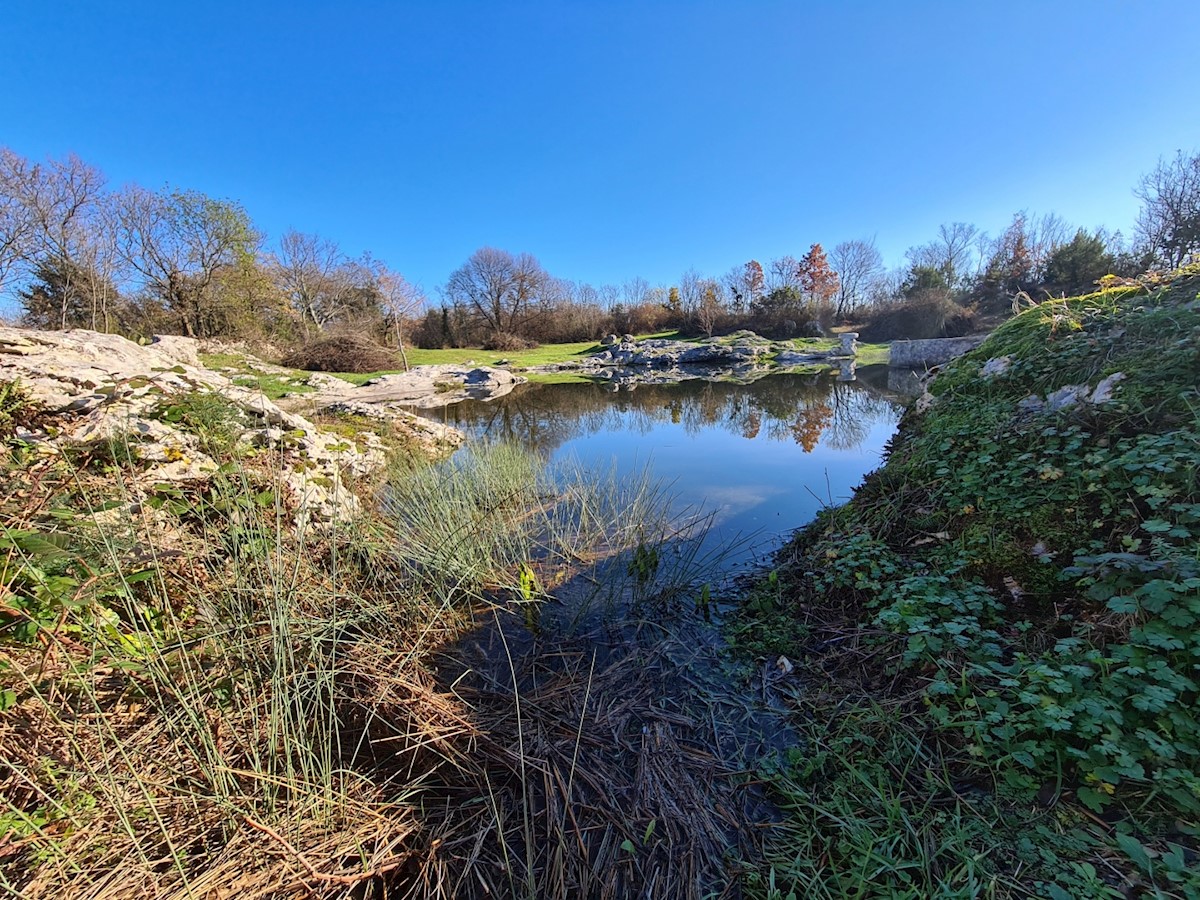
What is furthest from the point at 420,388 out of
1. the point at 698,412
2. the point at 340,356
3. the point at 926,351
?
the point at 926,351

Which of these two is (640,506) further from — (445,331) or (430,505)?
(445,331)

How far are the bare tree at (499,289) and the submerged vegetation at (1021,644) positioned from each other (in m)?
35.0

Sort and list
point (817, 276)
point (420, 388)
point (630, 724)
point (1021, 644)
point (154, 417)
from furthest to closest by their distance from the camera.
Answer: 1. point (817, 276)
2. point (420, 388)
3. point (154, 417)
4. point (630, 724)
5. point (1021, 644)

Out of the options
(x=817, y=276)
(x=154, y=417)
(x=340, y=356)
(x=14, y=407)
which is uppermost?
(x=817, y=276)

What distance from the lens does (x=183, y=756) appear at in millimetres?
1290

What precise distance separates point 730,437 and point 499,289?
32801mm

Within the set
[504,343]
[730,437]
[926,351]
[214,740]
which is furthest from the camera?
[504,343]

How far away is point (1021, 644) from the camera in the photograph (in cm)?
167

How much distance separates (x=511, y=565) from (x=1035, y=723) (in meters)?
2.64

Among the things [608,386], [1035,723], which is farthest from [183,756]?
[608,386]

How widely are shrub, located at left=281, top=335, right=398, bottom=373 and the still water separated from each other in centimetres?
805

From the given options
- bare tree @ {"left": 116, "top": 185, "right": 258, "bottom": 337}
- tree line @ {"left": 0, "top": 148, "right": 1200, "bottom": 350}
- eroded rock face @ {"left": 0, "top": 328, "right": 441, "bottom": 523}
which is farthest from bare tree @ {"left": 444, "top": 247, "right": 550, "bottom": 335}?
eroded rock face @ {"left": 0, "top": 328, "right": 441, "bottom": 523}

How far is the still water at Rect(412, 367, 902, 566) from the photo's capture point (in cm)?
439

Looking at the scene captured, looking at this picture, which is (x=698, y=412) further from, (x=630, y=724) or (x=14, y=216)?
(x=14, y=216)
